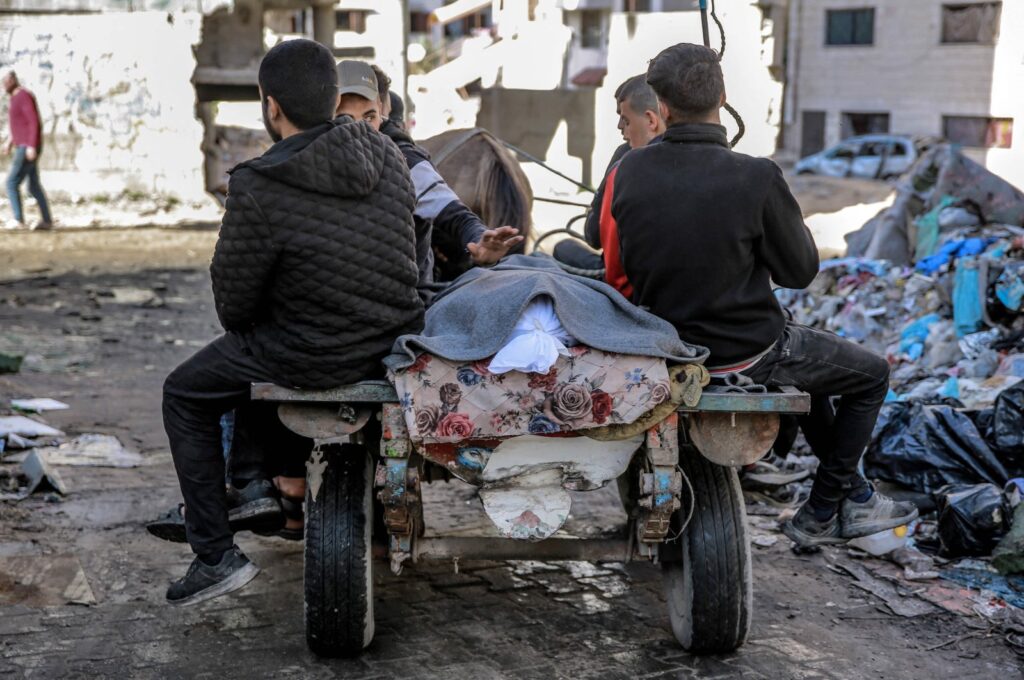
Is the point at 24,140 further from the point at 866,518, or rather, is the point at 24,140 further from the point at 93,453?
the point at 866,518

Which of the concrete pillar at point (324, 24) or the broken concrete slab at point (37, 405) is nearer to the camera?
the broken concrete slab at point (37, 405)

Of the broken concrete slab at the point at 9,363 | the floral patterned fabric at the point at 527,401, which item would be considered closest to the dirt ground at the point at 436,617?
the floral patterned fabric at the point at 527,401

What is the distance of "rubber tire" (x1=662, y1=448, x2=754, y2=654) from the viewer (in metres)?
3.71

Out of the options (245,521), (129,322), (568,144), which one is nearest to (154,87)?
(568,144)

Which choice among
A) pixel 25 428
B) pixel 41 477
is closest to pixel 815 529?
pixel 41 477

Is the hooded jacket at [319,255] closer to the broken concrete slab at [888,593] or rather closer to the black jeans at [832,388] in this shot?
the black jeans at [832,388]

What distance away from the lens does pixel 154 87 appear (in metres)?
17.1

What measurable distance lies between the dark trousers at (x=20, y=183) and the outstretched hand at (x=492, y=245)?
1295 centimetres

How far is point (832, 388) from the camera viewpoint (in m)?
3.93

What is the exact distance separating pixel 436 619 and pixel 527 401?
1.23m

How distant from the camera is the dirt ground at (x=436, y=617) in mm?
3855

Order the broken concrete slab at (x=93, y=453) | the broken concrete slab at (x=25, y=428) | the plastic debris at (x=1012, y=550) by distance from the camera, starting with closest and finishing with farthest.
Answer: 1. the plastic debris at (x=1012, y=550)
2. the broken concrete slab at (x=93, y=453)
3. the broken concrete slab at (x=25, y=428)

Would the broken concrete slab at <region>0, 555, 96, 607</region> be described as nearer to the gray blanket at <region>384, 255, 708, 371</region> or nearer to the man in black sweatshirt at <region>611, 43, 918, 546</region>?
the gray blanket at <region>384, 255, 708, 371</region>

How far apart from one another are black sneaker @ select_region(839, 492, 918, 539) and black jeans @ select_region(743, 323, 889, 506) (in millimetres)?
52
